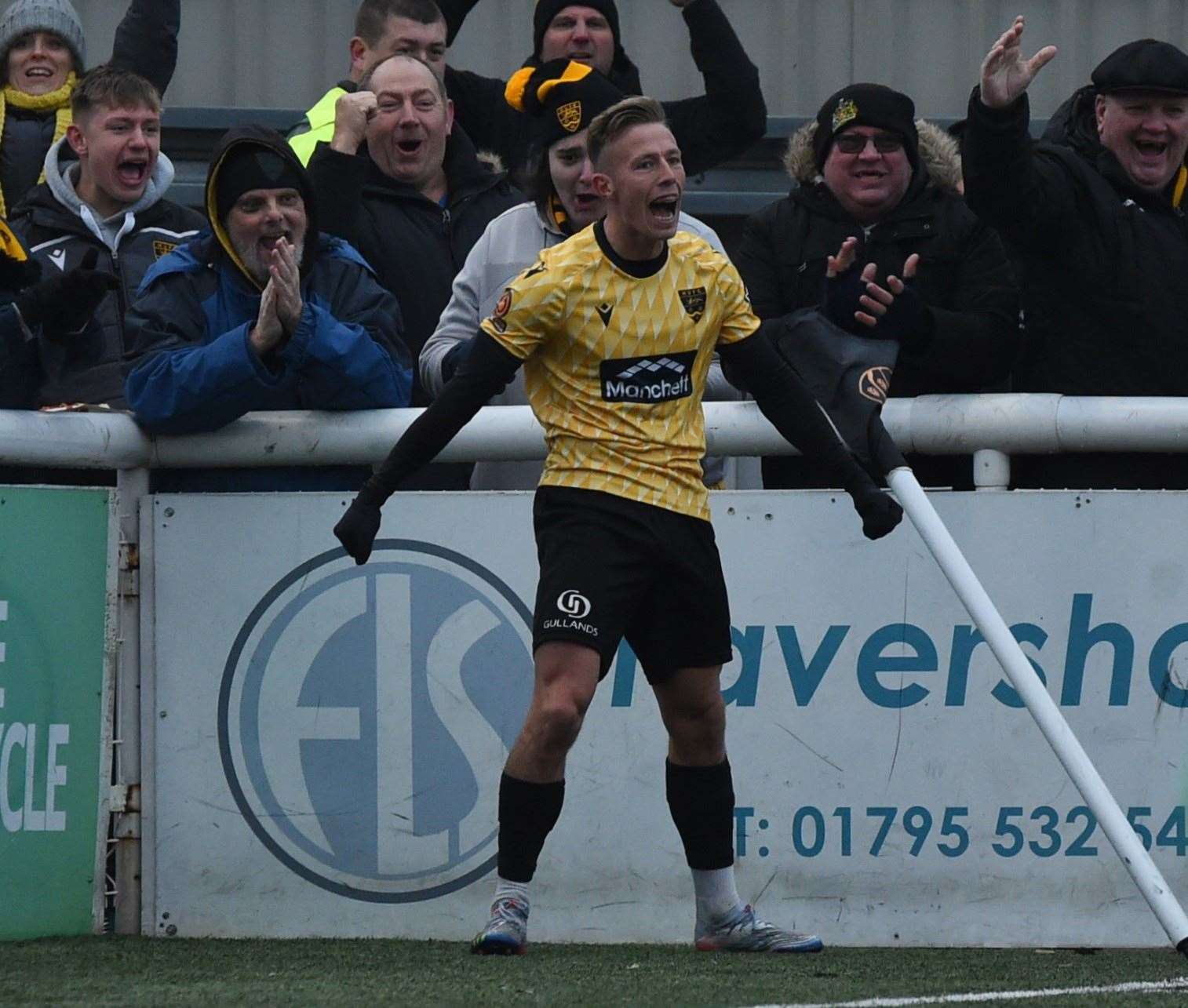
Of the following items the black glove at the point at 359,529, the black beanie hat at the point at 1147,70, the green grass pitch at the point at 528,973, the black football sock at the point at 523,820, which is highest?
the black beanie hat at the point at 1147,70

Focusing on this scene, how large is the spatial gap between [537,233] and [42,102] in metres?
1.78

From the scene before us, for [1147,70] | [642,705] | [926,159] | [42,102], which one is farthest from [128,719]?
[1147,70]

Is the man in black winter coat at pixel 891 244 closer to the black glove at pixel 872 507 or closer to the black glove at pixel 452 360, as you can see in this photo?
the black glove at pixel 872 507

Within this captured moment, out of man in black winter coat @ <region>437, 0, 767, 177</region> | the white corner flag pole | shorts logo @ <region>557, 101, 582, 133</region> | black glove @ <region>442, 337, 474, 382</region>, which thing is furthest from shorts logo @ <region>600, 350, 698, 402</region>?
man in black winter coat @ <region>437, 0, 767, 177</region>

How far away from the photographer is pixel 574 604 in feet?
16.6

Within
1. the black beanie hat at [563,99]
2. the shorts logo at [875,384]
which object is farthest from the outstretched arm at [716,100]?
the shorts logo at [875,384]

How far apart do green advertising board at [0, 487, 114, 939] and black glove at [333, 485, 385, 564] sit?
3.38ft

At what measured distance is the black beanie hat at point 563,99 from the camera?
243 inches

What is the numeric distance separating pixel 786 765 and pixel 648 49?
4.96 meters

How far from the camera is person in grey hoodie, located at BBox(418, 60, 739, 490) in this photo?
6090 millimetres

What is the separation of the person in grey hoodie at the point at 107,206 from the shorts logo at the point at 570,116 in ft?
3.34

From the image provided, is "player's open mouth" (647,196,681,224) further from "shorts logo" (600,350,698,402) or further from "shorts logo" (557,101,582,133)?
"shorts logo" (557,101,582,133)

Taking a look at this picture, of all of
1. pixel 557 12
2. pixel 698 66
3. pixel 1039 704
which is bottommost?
pixel 1039 704

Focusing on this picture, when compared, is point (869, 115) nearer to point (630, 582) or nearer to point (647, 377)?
point (647, 377)
